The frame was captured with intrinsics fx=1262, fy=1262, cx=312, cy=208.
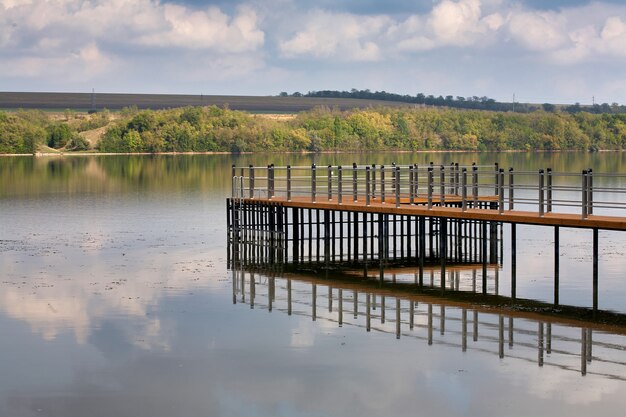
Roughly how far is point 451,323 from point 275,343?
345cm

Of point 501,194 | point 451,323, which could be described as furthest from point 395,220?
point 451,323

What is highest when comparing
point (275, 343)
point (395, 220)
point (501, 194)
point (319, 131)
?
point (319, 131)

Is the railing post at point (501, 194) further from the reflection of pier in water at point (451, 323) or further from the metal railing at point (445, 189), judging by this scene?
the reflection of pier in water at point (451, 323)

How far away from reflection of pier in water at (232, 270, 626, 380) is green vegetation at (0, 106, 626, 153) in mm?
107037

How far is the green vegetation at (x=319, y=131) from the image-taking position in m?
138

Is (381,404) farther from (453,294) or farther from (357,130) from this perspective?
(357,130)

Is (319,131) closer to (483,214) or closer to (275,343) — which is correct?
(483,214)

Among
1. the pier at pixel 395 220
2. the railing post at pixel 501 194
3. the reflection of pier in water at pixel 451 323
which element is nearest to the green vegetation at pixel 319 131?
the pier at pixel 395 220

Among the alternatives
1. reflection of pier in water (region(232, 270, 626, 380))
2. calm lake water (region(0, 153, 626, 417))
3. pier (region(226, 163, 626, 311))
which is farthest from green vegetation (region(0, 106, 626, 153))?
reflection of pier in water (region(232, 270, 626, 380))

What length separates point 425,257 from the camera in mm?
31953

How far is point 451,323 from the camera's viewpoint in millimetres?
22406

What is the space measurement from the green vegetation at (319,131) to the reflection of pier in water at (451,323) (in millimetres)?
107037

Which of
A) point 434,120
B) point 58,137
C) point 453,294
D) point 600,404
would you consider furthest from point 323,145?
point 600,404

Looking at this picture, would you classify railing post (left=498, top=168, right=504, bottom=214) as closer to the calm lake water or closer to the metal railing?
the metal railing
